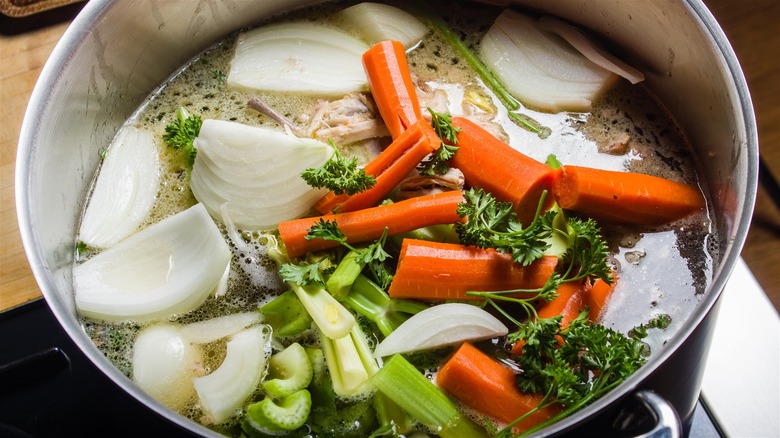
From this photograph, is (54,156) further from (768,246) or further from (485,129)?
(768,246)

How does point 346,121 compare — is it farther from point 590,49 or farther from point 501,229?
point 590,49

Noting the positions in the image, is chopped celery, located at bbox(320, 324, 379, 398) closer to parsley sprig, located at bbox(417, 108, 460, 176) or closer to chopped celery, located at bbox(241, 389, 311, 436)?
chopped celery, located at bbox(241, 389, 311, 436)

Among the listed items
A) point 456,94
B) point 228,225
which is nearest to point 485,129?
point 456,94

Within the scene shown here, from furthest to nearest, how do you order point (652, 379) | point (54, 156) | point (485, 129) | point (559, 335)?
point (485, 129) → point (54, 156) → point (559, 335) → point (652, 379)

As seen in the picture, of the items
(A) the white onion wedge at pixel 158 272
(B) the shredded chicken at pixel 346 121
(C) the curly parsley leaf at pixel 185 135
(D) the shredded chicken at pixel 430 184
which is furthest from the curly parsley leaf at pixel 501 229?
(C) the curly parsley leaf at pixel 185 135

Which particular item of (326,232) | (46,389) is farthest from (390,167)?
(46,389)

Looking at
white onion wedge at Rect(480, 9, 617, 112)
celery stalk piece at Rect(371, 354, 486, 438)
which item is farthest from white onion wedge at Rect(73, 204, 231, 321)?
white onion wedge at Rect(480, 9, 617, 112)
